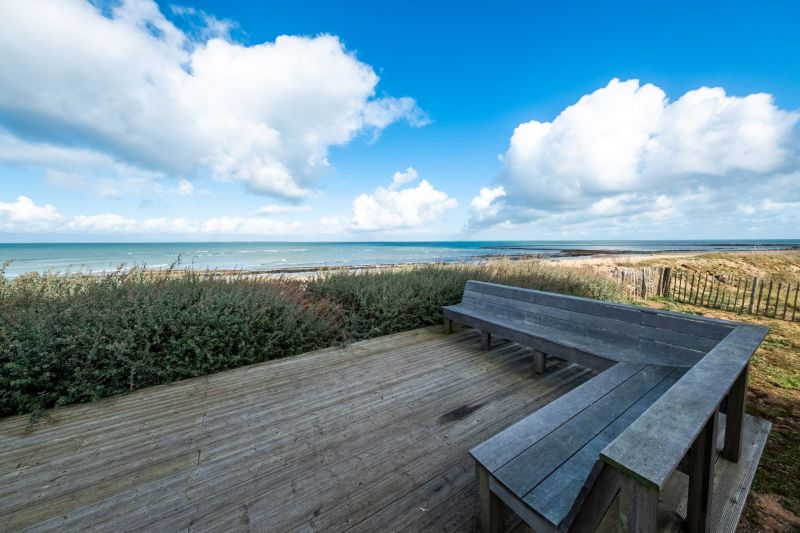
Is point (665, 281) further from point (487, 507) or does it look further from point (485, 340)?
point (487, 507)

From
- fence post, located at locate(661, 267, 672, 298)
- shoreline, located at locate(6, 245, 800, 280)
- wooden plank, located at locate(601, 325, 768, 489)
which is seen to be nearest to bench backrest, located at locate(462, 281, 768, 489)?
wooden plank, located at locate(601, 325, 768, 489)

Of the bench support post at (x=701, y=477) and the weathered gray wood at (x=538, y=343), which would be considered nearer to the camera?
the bench support post at (x=701, y=477)

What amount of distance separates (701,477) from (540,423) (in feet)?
2.49

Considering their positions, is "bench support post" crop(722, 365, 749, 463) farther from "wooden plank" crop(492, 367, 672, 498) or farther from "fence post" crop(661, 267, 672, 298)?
"fence post" crop(661, 267, 672, 298)

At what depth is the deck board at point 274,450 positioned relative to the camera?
179 cm

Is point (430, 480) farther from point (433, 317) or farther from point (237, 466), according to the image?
point (433, 317)

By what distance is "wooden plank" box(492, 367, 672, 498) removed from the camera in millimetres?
1479

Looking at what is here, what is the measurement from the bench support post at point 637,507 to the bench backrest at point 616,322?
1955mm

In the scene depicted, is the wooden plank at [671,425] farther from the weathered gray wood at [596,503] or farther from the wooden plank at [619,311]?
the wooden plank at [619,311]

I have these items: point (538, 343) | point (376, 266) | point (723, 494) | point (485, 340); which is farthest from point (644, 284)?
point (376, 266)

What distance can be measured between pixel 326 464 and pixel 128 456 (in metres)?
1.48

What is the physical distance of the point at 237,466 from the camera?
215 cm

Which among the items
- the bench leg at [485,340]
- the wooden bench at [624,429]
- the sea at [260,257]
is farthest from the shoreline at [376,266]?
the wooden bench at [624,429]

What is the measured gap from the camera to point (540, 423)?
6.01ft
